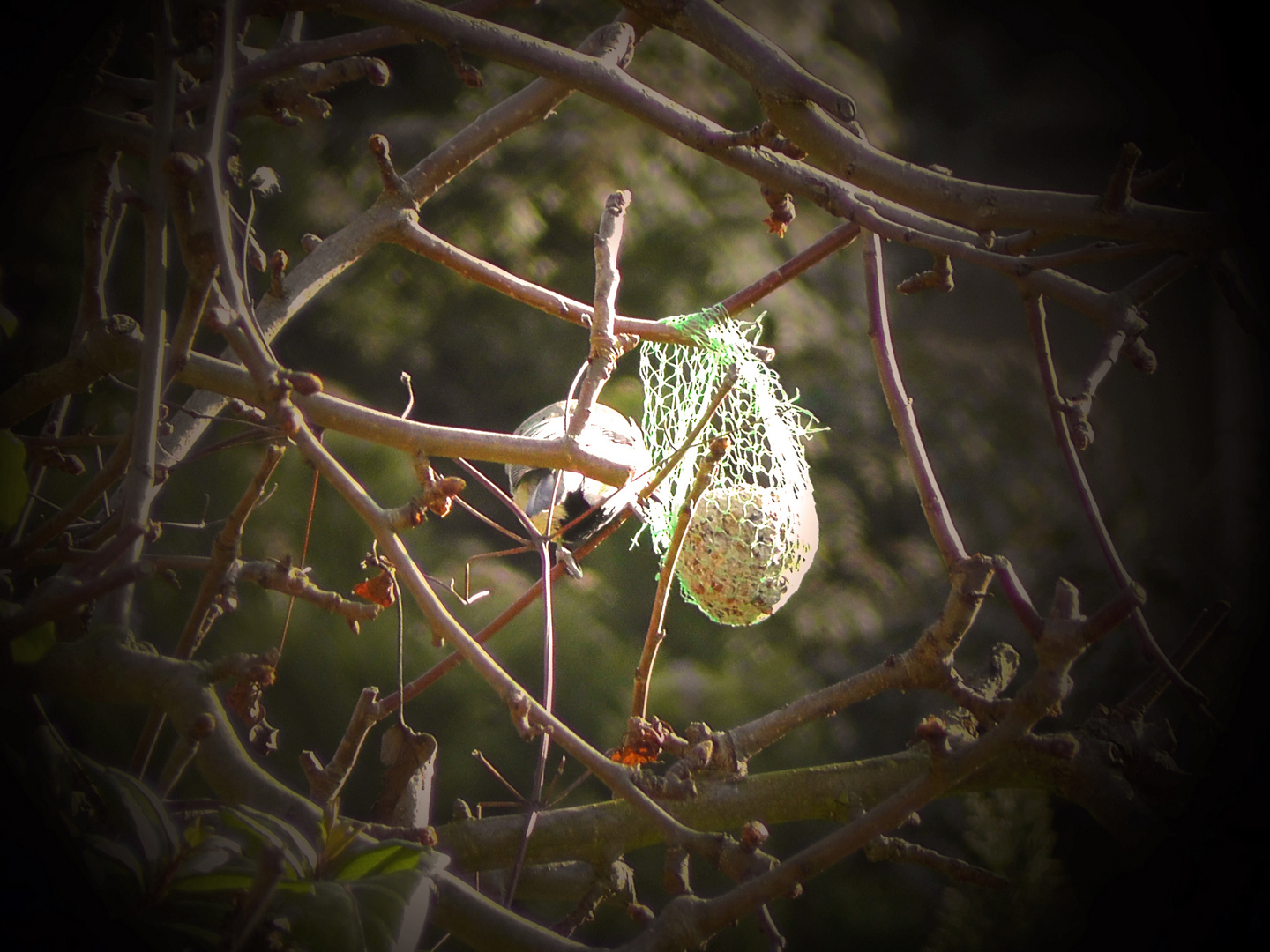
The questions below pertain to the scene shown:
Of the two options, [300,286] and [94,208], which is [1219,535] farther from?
[94,208]

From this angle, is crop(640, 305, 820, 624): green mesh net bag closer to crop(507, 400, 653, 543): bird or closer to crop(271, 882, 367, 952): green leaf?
crop(507, 400, 653, 543): bird

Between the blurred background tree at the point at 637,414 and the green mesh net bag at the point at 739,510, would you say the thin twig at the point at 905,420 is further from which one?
the blurred background tree at the point at 637,414

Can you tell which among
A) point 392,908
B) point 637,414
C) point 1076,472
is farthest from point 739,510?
point 637,414

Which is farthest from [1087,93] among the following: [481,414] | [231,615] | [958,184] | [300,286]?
[231,615]

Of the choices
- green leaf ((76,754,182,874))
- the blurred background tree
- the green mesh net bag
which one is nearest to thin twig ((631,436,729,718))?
the green mesh net bag

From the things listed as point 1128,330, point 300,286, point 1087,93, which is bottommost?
point 1128,330

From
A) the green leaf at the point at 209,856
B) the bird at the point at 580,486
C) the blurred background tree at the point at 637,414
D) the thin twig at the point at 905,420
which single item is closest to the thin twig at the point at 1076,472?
the thin twig at the point at 905,420
